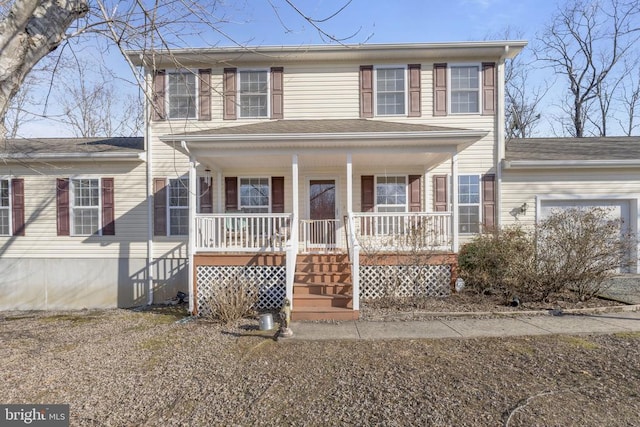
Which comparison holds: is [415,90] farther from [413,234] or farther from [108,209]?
[108,209]

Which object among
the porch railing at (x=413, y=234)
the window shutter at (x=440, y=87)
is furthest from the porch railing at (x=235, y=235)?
the window shutter at (x=440, y=87)

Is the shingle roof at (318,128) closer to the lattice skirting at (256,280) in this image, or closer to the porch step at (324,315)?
the lattice skirting at (256,280)

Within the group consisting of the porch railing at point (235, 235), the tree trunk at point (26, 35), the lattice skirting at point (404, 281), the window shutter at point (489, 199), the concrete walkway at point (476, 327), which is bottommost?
the concrete walkway at point (476, 327)

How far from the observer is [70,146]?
388 inches

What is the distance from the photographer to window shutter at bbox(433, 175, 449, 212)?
9203 millimetres

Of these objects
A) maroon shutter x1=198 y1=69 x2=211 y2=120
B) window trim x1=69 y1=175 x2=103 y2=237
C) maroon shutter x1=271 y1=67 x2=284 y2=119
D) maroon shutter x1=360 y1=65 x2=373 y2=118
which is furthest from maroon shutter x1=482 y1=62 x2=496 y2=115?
window trim x1=69 y1=175 x2=103 y2=237

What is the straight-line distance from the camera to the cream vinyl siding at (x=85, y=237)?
930cm

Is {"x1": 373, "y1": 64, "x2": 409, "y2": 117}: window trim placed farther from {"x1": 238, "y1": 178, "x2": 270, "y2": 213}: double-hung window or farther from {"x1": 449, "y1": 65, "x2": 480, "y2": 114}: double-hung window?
{"x1": 238, "y1": 178, "x2": 270, "y2": 213}: double-hung window

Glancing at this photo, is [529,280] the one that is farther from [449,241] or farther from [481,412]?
[481,412]

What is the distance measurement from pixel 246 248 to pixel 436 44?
7297mm

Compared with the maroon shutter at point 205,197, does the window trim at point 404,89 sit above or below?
above

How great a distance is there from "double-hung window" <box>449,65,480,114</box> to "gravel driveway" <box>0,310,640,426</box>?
6.47 m

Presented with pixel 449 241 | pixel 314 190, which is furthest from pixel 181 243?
pixel 449 241

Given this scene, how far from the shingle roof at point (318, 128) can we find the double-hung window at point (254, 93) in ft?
2.03
